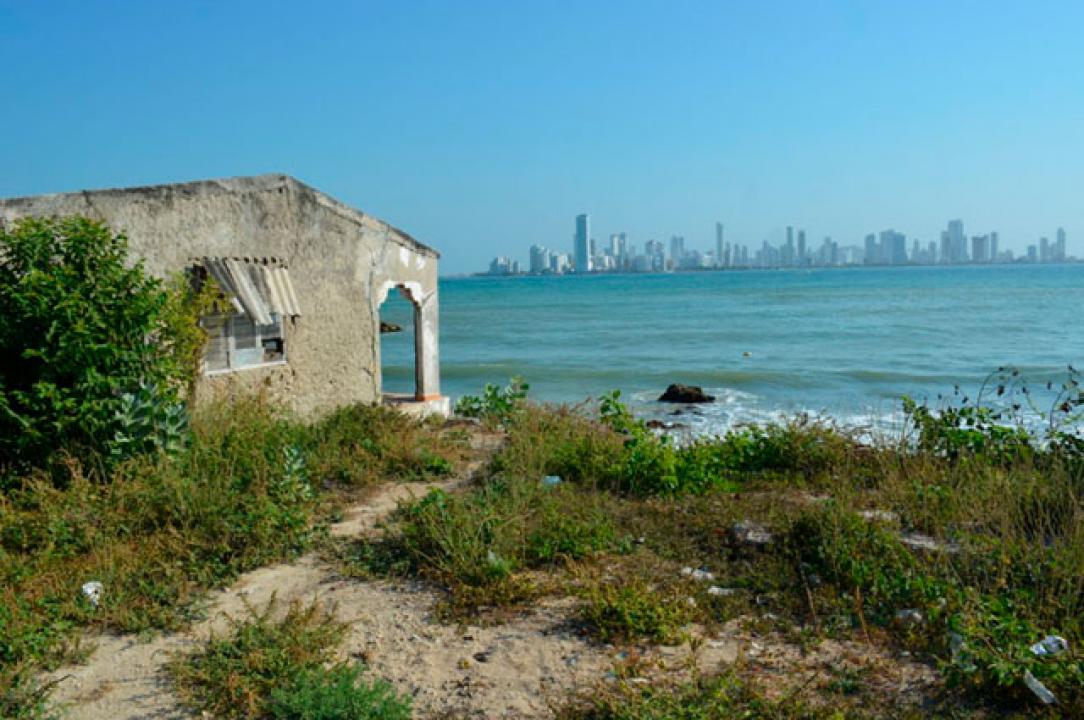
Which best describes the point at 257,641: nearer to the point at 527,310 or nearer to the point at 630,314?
the point at 630,314

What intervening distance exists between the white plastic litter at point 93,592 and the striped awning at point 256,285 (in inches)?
165

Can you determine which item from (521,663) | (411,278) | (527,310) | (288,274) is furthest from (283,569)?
(527,310)

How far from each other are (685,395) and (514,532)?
12.7 m

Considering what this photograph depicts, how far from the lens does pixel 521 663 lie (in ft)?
Answer: 15.6

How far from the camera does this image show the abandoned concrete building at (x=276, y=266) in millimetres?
8703

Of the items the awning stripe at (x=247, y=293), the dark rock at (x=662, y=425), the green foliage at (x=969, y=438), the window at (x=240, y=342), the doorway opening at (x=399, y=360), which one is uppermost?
the awning stripe at (x=247, y=293)

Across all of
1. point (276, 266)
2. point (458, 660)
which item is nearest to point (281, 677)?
point (458, 660)

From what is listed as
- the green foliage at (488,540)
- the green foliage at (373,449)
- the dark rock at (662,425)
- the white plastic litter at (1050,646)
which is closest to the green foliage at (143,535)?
the green foliage at (373,449)

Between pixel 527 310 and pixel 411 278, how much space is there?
1718 inches

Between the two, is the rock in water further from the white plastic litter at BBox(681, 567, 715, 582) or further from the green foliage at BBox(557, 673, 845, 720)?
the green foliage at BBox(557, 673, 845, 720)

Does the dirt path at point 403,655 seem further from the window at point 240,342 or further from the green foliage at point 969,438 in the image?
the green foliage at point 969,438

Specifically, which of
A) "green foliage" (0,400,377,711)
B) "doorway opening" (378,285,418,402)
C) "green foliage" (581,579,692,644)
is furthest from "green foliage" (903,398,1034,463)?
"doorway opening" (378,285,418,402)

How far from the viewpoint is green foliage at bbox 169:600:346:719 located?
4.26 m

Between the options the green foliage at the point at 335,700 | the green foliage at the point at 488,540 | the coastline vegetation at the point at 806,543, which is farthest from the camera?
the green foliage at the point at 488,540
